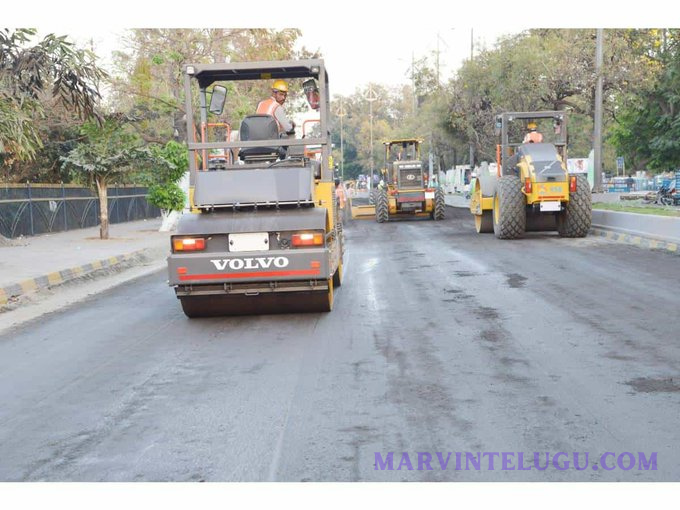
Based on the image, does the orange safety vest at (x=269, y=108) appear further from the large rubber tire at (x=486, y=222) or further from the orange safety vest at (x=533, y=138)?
the large rubber tire at (x=486, y=222)

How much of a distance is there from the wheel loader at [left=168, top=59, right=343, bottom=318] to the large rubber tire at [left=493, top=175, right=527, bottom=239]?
30.2 feet

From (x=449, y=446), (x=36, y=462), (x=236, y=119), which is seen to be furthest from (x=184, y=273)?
(x=236, y=119)

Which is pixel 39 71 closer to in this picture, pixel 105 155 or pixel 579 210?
pixel 105 155

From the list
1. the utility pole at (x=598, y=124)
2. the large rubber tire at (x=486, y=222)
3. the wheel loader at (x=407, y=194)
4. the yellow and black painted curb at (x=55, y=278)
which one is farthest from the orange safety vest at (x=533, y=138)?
the wheel loader at (x=407, y=194)

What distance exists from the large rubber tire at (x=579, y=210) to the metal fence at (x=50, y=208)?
15670mm

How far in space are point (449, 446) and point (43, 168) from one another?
28810mm

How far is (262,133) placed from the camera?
1036 cm

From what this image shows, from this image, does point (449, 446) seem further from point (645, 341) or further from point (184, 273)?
point (184, 273)

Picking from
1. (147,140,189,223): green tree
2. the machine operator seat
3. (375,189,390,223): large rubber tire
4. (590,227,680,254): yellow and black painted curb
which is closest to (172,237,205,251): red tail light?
the machine operator seat

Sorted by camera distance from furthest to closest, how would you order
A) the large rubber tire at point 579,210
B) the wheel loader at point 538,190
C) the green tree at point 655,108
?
the green tree at point 655,108 → the large rubber tire at point 579,210 → the wheel loader at point 538,190

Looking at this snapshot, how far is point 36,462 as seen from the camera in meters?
4.73

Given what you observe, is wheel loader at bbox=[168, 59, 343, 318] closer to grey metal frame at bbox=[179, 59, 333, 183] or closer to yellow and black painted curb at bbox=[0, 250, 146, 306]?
grey metal frame at bbox=[179, 59, 333, 183]

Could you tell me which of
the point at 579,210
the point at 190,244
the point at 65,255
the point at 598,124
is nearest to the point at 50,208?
the point at 65,255

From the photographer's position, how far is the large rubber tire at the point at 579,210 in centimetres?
1889
